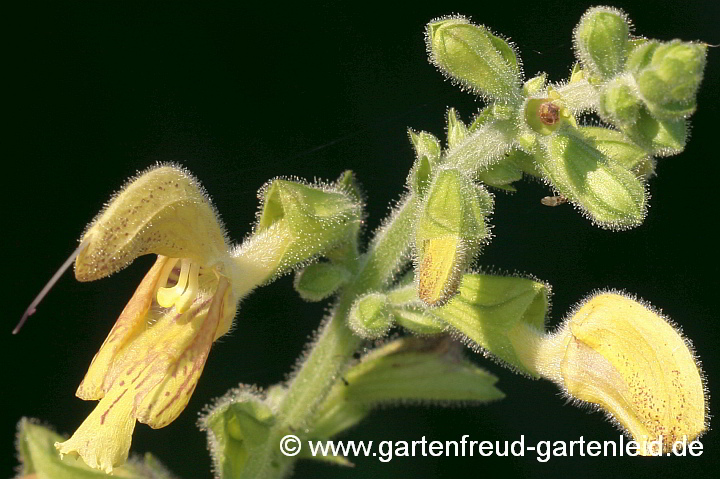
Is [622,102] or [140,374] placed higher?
[622,102]

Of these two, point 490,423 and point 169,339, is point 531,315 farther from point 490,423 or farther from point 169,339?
point 490,423

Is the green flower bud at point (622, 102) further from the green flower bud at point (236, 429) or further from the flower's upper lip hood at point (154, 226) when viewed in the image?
the green flower bud at point (236, 429)

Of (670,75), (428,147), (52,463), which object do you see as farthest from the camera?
(52,463)

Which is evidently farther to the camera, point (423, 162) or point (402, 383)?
point (402, 383)

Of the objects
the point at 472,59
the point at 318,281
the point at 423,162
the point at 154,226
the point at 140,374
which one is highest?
the point at 472,59

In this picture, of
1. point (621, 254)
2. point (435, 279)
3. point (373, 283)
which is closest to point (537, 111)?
point (435, 279)

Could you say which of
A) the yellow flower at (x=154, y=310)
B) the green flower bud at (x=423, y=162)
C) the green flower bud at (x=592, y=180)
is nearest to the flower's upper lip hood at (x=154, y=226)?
the yellow flower at (x=154, y=310)

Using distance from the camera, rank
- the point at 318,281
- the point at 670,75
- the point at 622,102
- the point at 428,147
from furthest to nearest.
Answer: the point at 318,281, the point at 428,147, the point at 622,102, the point at 670,75

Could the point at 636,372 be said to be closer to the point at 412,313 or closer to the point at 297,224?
the point at 412,313

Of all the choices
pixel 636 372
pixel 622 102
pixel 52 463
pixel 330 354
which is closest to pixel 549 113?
pixel 622 102
